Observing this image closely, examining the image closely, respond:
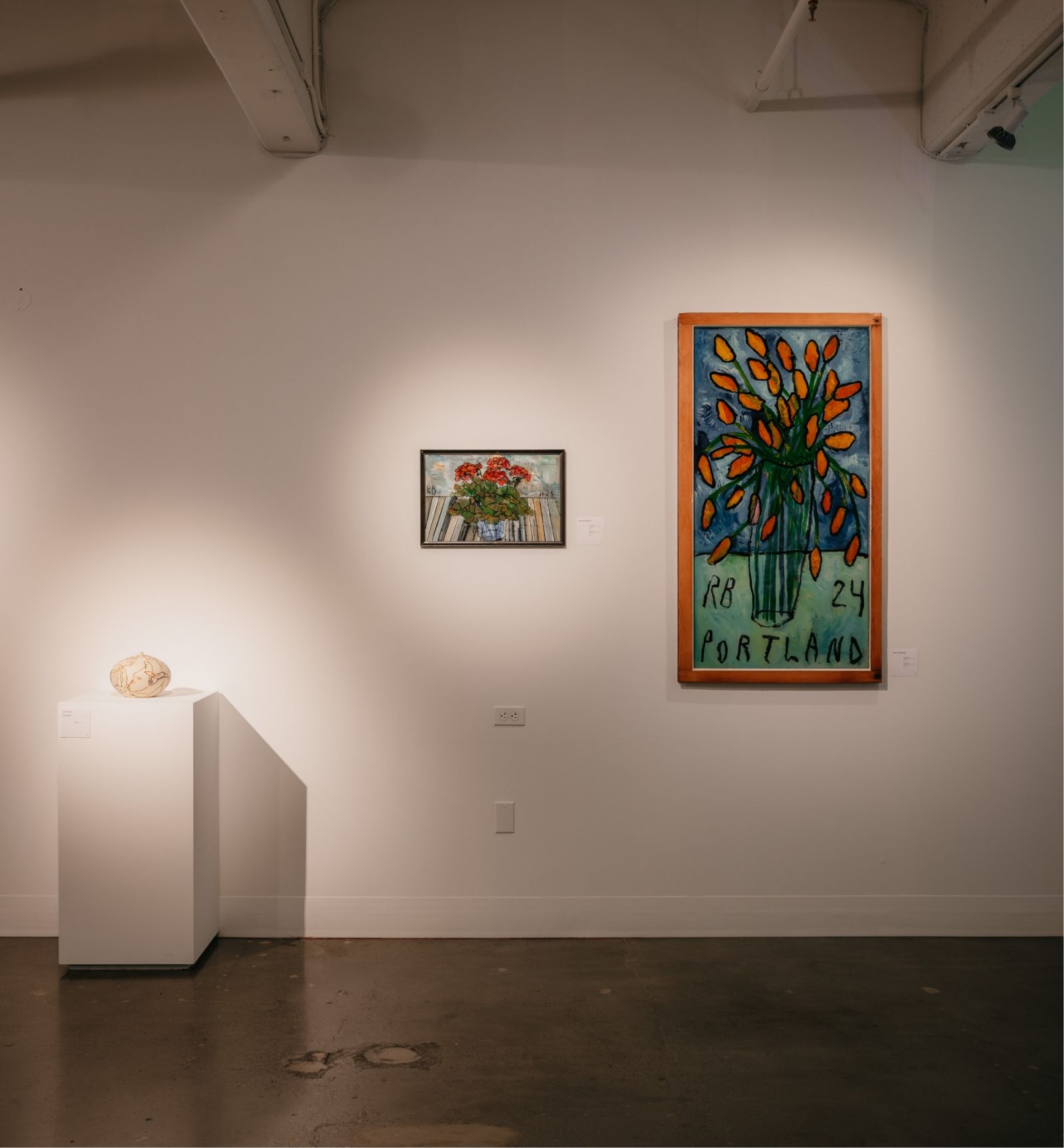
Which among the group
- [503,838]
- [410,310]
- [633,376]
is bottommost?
[503,838]

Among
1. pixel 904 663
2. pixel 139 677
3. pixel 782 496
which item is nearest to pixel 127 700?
pixel 139 677

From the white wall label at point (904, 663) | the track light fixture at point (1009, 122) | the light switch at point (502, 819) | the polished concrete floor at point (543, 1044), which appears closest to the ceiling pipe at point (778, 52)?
the track light fixture at point (1009, 122)

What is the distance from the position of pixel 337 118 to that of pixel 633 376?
5.18ft

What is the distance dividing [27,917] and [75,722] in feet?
3.33

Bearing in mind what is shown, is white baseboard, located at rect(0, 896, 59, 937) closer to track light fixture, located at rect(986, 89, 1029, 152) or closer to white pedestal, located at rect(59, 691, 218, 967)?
white pedestal, located at rect(59, 691, 218, 967)

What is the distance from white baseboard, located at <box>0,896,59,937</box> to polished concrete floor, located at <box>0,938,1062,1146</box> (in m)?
0.08

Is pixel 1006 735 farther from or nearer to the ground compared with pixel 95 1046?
farther from the ground

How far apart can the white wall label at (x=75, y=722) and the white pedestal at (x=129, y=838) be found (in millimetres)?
23

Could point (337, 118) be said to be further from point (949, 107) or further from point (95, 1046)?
point (95, 1046)

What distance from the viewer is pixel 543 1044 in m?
2.59

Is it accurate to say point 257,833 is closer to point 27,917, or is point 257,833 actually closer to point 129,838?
point 129,838

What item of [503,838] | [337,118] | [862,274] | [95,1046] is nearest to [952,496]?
[862,274]

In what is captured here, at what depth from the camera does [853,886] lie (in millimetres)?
3441

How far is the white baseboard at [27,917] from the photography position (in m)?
3.41
